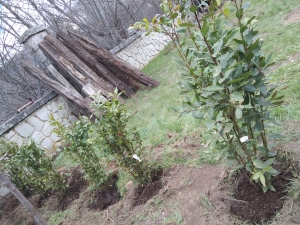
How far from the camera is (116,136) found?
266 centimetres

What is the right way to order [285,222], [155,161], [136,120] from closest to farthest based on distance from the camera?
[285,222] < [155,161] < [136,120]

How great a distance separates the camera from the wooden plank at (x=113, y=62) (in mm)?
6801

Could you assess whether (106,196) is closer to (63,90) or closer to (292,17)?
(63,90)

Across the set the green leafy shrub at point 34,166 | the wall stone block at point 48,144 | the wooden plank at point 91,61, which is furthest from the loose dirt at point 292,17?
the wall stone block at point 48,144

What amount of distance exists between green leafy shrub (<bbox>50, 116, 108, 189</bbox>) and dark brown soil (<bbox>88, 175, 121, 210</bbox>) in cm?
12

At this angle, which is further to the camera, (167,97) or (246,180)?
(167,97)

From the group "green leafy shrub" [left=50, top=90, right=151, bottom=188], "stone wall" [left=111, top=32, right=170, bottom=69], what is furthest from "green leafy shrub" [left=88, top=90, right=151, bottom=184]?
"stone wall" [left=111, top=32, right=170, bottom=69]

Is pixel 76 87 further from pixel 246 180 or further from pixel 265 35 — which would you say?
pixel 246 180

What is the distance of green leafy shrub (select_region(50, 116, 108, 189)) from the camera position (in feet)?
9.87

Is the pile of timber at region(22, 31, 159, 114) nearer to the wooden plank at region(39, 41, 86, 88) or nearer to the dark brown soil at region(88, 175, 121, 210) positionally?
the wooden plank at region(39, 41, 86, 88)

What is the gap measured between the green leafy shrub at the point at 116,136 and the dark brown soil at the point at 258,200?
0.98 meters

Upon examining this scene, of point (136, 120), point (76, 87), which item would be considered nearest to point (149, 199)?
point (136, 120)

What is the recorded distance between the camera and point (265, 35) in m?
5.61

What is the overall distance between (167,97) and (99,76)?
2444 mm
